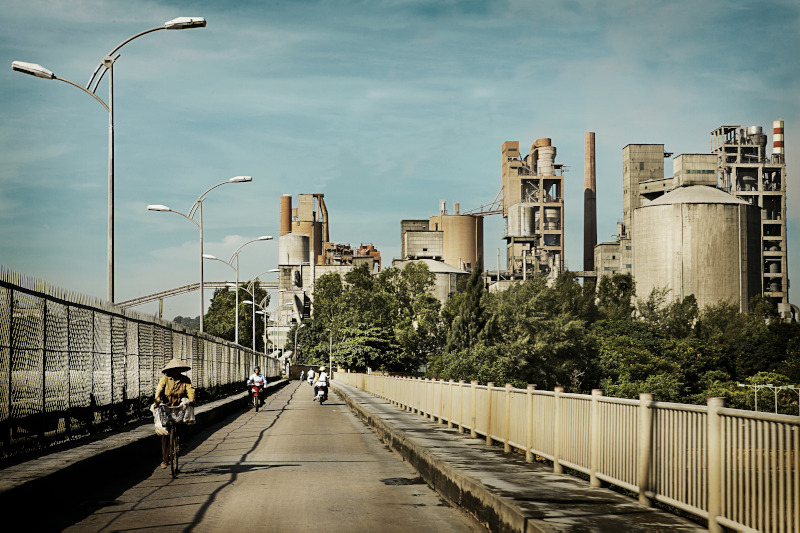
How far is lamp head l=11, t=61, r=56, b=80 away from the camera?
74.7 feet

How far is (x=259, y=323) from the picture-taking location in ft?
602

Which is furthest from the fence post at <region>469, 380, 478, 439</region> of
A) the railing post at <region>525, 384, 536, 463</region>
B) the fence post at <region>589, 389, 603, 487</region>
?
the fence post at <region>589, 389, 603, 487</region>

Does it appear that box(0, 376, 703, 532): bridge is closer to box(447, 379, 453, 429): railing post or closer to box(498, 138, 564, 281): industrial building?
box(447, 379, 453, 429): railing post

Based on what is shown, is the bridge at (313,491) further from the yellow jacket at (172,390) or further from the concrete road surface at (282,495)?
the yellow jacket at (172,390)

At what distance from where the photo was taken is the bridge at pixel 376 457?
315 inches

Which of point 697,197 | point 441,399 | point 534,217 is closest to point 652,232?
point 697,197

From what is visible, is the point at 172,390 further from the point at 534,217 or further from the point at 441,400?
the point at 534,217

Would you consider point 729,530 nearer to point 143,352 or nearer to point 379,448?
point 379,448

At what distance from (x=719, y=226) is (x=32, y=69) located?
130m

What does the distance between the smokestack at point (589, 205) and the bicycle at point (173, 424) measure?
181 meters

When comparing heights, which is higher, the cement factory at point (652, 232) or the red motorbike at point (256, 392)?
the cement factory at point (652, 232)

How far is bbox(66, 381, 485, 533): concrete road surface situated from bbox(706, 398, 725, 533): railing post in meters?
2.79

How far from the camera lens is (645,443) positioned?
9.74 metres

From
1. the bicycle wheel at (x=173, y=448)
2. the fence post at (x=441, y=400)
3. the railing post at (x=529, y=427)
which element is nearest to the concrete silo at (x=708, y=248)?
the fence post at (x=441, y=400)
